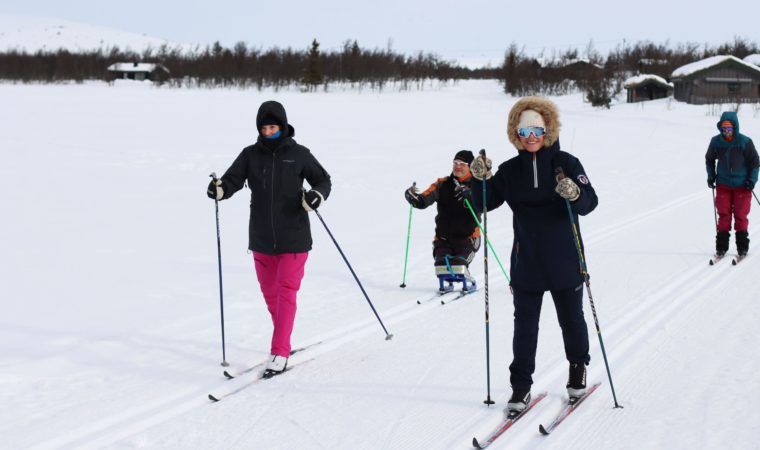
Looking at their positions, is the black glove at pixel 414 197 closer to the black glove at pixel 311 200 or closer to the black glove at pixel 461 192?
the black glove at pixel 461 192

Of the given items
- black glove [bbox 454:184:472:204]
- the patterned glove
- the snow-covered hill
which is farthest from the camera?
the snow-covered hill

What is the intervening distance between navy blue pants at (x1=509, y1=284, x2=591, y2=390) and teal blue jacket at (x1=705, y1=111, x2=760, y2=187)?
228 inches

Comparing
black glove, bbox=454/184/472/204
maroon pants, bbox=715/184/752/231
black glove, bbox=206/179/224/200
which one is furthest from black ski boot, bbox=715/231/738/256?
black glove, bbox=206/179/224/200

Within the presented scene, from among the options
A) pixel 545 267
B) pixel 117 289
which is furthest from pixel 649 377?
pixel 117 289

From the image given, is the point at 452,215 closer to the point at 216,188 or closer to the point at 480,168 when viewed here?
the point at 216,188

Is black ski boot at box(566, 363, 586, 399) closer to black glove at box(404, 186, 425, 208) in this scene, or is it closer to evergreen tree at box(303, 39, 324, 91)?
black glove at box(404, 186, 425, 208)

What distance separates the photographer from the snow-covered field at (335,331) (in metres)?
→ 4.16

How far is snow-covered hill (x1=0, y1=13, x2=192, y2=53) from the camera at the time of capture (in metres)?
102

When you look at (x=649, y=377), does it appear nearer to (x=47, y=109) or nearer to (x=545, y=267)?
(x=545, y=267)

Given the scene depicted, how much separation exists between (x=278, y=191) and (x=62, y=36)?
4667 inches

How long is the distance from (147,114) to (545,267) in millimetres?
27098

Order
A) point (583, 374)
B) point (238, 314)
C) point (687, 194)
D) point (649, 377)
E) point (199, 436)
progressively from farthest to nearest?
point (687, 194) → point (238, 314) → point (649, 377) → point (583, 374) → point (199, 436)

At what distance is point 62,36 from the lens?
11075cm

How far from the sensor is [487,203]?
4.26 metres
